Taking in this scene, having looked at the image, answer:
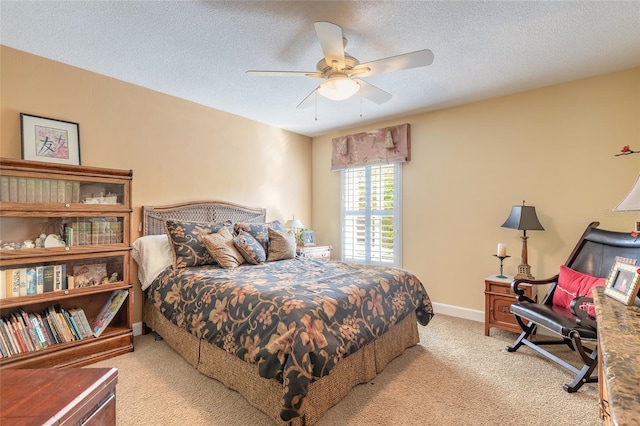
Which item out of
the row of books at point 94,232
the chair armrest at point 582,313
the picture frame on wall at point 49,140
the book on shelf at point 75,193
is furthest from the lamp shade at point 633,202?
the picture frame on wall at point 49,140

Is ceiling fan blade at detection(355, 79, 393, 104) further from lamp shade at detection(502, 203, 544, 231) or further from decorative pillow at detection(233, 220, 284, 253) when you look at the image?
decorative pillow at detection(233, 220, 284, 253)

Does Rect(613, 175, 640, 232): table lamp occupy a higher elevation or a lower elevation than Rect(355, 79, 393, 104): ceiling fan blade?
lower

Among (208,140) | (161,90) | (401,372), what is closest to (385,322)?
(401,372)

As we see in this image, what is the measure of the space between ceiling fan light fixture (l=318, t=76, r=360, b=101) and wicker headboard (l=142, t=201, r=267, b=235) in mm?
2176

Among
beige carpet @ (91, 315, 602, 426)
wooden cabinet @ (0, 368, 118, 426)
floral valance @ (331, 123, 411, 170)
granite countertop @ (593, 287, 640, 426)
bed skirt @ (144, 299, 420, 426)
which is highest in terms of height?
floral valance @ (331, 123, 411, 170)

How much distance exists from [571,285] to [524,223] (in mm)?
691

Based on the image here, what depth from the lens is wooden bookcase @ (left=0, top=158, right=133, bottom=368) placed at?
222 cm

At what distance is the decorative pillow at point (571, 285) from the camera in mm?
2434

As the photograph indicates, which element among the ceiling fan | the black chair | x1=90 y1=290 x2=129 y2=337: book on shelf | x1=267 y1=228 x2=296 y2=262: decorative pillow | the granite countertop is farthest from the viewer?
x1=267 y1=228 x2=296 y2=262: decorative pillow

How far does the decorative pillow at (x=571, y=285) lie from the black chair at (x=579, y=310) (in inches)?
3.0

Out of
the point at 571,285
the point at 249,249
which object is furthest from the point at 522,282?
the point at 249,249

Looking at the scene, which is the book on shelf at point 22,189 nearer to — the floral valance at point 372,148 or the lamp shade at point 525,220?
the floral valance at point 372,148

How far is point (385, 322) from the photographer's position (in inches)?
91.6

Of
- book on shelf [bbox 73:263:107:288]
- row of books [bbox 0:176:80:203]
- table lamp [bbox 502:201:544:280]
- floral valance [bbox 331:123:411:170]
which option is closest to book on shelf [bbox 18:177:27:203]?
row of books [bbox 0:176:80:203]
